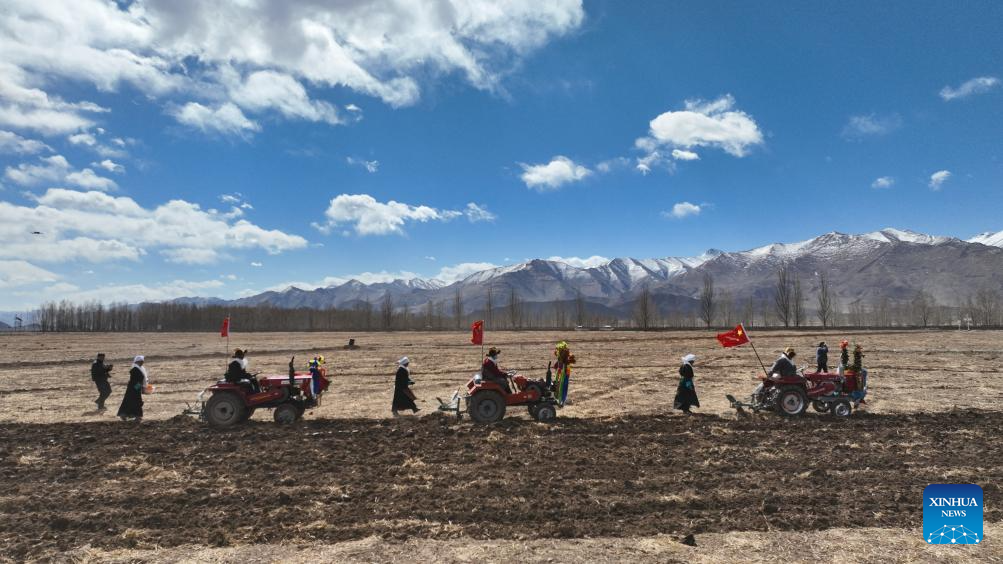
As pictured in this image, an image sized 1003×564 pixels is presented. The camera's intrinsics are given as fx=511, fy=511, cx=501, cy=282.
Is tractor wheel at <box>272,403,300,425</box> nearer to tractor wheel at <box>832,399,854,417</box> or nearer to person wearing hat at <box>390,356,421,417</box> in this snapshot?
person wearing hat at <box>390,356,421,417</box>

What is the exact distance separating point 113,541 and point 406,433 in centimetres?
543

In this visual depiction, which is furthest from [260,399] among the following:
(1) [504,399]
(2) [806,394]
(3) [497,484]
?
(2) [806,394]

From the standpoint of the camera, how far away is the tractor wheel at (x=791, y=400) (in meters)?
12.0

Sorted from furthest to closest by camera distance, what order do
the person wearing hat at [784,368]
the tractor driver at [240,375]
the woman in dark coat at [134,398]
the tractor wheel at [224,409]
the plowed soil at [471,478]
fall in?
1. the woman in dark coat at [134,398]
2. the person wearing hat at [784,368]
3. the tractor driver at [240,375]
4. the tractor wheel at [224,409]
5. the plowed soil at [471,478]

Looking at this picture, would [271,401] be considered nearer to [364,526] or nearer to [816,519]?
[364,526]

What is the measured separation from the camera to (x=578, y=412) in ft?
42.1

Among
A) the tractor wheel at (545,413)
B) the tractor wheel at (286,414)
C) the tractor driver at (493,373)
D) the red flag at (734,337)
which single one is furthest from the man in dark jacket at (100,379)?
the red flag at (734,337)

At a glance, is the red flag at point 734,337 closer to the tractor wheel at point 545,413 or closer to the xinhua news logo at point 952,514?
the tractor wheel at point 545,413

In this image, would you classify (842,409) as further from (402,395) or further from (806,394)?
(402,395)

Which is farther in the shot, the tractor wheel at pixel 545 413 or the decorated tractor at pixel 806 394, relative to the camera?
the decorated tractor at pixel 806 394

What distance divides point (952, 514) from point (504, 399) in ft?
25.8

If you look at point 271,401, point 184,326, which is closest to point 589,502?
point 271,401

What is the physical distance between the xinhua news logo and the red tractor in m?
7.09

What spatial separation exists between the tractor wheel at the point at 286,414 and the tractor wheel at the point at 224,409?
2.56 feet
